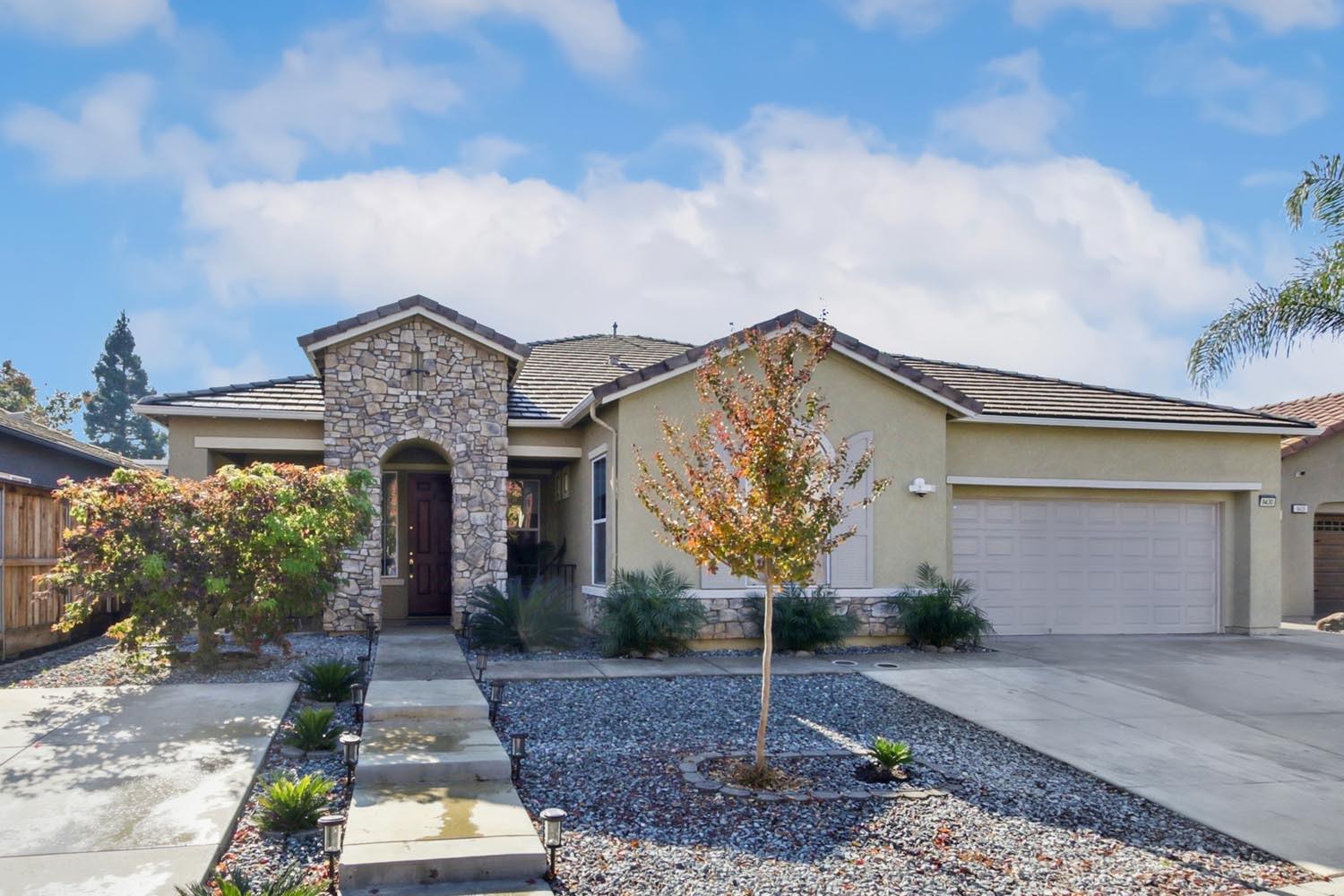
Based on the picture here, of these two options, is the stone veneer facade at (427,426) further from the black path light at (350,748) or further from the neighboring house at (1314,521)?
the neighboring house at (1314,521)

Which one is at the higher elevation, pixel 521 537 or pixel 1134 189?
pixel 1134 189

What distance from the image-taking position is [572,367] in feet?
61.2

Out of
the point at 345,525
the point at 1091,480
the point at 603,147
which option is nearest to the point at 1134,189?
the point at 1091,480

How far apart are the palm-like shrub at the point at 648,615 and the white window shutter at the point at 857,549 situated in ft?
6.86

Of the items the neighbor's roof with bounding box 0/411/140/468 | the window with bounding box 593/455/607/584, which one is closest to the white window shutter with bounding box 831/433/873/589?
the window with bounding box 593/455/607/584

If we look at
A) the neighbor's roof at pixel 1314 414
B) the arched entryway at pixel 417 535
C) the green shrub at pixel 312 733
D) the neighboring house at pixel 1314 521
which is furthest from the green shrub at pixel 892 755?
the neighboring house at pixel 1314 521

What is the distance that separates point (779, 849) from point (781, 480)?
2.40 metres

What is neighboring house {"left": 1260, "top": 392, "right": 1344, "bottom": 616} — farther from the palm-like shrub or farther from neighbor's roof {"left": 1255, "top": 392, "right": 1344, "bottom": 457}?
the palm-like shrub

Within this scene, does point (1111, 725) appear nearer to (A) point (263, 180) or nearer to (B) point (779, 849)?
(B) point (779, 849)

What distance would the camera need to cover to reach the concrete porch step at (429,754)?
7.03m

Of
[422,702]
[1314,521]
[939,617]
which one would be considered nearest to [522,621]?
[422,702]

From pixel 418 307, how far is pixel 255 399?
2859 millimetres

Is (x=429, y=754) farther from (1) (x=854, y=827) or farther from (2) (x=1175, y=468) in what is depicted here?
(2) (x=1175, y=468)

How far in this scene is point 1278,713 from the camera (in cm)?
1017
